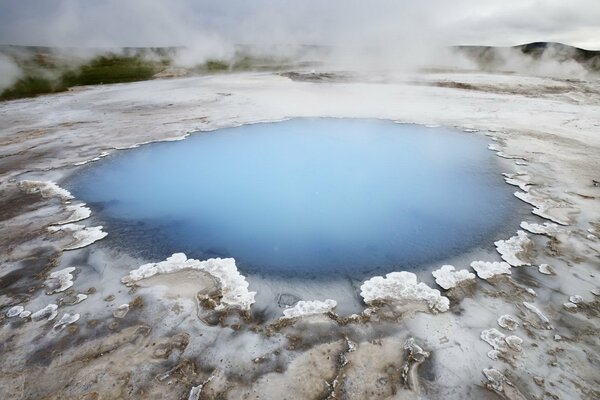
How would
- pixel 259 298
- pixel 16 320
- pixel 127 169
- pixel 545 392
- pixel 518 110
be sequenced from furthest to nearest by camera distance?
pixel 518 110
pixel 127 169
pixel 259 298
pixel 16 320
pixel 545 392

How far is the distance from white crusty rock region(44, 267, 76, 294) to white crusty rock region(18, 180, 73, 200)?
2752 millimetres

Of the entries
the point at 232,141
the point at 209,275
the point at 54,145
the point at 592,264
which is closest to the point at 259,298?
the point at 209,275

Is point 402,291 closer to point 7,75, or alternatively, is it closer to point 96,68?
point 7,75

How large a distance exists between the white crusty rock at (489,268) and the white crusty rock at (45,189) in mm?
7354

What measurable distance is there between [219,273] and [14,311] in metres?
2.36

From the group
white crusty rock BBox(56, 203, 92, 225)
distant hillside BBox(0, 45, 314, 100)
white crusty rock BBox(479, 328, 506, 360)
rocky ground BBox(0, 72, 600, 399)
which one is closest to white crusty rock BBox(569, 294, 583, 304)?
rocky ground BBox(0, 72, 600, 399)

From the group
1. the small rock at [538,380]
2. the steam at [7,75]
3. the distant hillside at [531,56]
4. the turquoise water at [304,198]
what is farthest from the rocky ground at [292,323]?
the distant hillside at [531,56]

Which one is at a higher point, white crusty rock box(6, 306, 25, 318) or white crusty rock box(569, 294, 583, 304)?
white crusty rock box(569, 294, 583, 304)

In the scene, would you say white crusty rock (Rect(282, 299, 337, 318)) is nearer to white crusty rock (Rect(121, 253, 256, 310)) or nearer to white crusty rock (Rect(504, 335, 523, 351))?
white crusty rock (Rect(121, 253, 256, 310))

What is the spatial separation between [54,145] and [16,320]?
8.40 metres

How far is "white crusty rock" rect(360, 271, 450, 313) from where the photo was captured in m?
4.30

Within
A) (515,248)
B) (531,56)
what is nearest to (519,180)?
(515,248)

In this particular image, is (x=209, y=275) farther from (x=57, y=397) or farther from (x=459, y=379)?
(x=459, y=379)

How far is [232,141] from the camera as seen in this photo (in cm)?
1093
